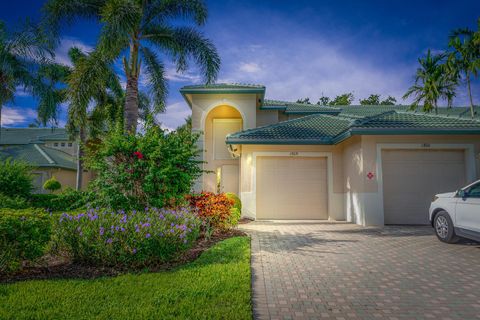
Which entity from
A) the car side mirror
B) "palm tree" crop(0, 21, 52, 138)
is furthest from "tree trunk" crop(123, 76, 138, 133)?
the car side mirror

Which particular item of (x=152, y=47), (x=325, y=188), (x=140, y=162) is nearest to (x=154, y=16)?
(x=152, y=47)

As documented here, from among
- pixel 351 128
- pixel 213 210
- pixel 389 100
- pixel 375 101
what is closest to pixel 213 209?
pixel 213 210

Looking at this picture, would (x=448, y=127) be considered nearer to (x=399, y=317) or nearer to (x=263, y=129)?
(x=263, y=129)

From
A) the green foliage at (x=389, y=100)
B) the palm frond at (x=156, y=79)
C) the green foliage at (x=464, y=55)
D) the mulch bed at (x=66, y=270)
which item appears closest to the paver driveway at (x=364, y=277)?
the mulch bed at (x=66, y=270)

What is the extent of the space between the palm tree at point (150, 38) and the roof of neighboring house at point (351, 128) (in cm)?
395

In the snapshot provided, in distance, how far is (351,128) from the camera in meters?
10.1

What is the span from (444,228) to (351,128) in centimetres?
426

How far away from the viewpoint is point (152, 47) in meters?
14.1

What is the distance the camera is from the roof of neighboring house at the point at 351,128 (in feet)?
32.9

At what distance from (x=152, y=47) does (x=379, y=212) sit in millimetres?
12558

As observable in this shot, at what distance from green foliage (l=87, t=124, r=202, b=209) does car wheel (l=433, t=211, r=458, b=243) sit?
6652 mm

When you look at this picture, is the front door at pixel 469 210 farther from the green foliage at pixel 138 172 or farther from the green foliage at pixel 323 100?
the green foliage at pixel 323 100

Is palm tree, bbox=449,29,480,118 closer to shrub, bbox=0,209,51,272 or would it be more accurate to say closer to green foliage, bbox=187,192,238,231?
green foliage, bbox=187,192,238,231

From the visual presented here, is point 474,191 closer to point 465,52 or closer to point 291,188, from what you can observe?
point 291,188
